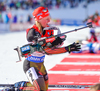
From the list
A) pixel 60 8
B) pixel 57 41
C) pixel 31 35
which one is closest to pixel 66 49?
pixel 57 41

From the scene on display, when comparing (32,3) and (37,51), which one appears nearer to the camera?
(37,51)

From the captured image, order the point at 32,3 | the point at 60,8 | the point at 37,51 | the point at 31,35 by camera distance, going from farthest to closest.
Answer: the point at 32,3, the point at 60,8, the point at 37,51, the point at 31,35

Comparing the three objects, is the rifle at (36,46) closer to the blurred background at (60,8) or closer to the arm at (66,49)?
the arm at (66,49)

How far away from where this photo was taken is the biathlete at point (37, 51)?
10.4ft

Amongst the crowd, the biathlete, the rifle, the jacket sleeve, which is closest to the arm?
the biathlete

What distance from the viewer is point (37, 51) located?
3279 millimetres

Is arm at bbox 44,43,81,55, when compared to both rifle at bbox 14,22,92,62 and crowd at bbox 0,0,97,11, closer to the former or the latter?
rifle at bbox 14,22,92,62

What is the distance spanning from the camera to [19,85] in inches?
142

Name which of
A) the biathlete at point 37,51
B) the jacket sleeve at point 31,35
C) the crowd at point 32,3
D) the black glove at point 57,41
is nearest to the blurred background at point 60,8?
the crowd at point 32,3

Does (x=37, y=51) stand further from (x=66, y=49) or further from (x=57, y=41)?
(x=66, y=49)

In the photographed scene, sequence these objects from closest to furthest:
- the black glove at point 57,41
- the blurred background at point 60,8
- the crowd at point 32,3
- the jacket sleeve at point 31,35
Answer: the jacket sleeve at point 31,35 < the black glove at point 57,41 < the blurred background at point 60,8 < the crowd at point 32,3

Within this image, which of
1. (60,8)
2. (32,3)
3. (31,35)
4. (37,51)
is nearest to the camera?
(31,35)

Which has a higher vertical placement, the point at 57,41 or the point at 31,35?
the point at 31,35

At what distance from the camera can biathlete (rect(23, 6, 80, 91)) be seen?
318 cm
